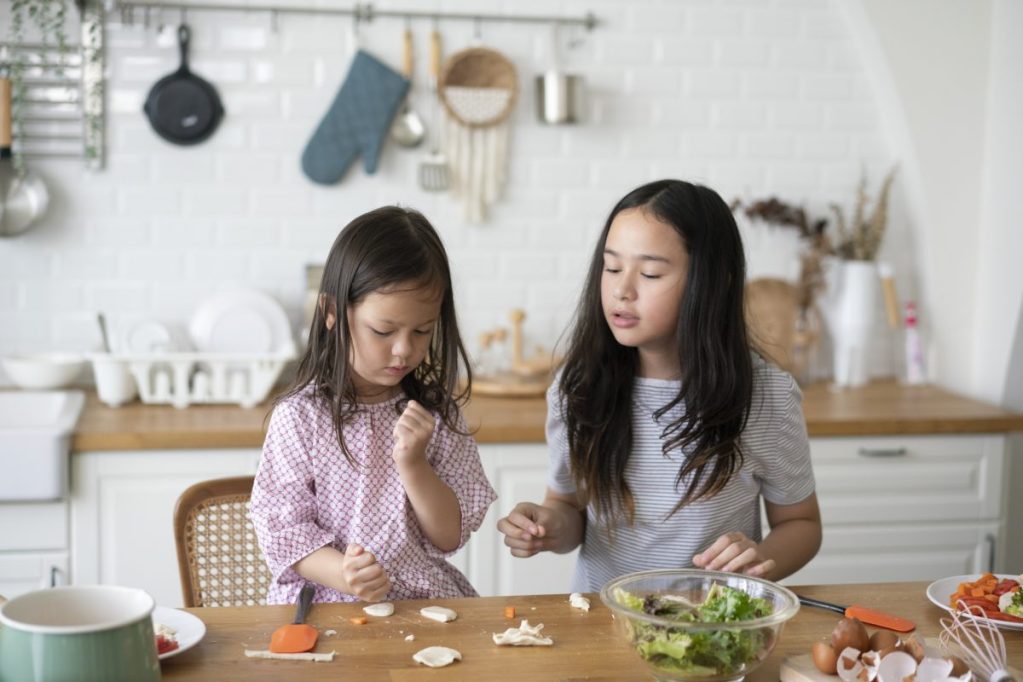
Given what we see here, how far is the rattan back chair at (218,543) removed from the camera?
1962 millimetres

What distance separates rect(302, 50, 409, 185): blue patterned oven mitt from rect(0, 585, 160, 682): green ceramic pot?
92.9 inches

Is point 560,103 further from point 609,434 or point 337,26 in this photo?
point 609,434

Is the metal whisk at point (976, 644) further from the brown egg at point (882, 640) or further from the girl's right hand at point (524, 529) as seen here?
the girl's right hand at point (524, 529)

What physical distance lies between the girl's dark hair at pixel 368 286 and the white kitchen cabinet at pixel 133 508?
1.08 m

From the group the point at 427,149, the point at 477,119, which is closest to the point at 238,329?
the point at 427,149

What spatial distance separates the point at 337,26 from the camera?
134 inches

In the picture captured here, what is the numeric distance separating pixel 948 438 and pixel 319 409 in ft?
6.53

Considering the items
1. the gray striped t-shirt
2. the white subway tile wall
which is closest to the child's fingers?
the gray striped t-shirt

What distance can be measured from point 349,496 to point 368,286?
0.34 metres

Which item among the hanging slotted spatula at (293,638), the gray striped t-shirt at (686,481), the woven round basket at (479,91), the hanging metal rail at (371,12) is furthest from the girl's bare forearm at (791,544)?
the hanging metal rail at (371,12)

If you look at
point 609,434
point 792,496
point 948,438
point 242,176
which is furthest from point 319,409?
point 948,438

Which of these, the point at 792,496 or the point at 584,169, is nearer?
the point at 792,496

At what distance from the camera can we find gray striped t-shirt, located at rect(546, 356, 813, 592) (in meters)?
2.00

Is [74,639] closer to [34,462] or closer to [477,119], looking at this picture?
[34,462]
